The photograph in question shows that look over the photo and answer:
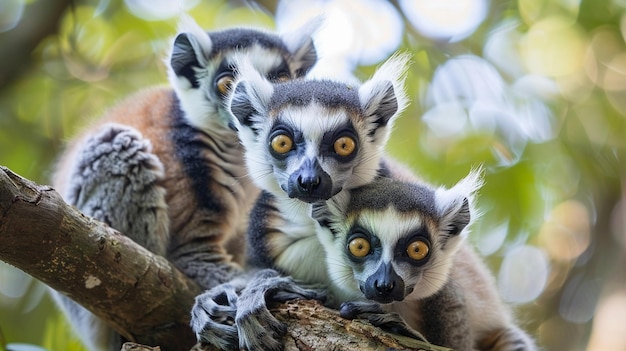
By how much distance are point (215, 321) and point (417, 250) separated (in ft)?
3.79

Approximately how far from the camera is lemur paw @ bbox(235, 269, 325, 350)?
3449 millimetres

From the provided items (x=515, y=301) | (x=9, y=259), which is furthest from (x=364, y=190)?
(x=515, y=301)

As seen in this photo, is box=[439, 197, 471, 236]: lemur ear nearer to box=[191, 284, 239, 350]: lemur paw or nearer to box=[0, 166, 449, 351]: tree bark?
box=[0, 166, 449, 351]: tree bark

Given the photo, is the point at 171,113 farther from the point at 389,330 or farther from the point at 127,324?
the point at 389,330

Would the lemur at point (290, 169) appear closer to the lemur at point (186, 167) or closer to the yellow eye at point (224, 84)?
the yellow eye at point (224, 84)

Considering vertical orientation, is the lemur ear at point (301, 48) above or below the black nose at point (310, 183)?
below

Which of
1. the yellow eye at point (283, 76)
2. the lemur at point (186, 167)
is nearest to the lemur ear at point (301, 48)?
the lemur at point (186, 167)

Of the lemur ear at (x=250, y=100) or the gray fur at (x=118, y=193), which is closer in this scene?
the lemur ear at (x=250, y=100)

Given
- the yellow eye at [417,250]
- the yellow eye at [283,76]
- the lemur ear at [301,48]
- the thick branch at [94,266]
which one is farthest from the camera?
the lemur ear at [301,48]

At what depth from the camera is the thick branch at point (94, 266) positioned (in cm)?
329

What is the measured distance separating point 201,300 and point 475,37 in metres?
4.86

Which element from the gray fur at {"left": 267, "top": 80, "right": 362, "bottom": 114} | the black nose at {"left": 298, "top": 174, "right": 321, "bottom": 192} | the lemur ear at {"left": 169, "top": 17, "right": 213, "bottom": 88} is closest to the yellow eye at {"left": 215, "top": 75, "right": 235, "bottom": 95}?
the lemur ear at {"left": 169, "top": 17, "right": 213, "bottom": 88}

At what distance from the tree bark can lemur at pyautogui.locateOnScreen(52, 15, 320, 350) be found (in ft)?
1.72

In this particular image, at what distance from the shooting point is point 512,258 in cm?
724
